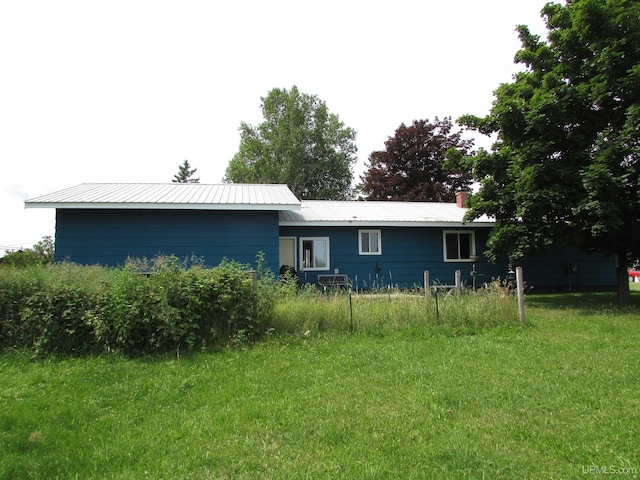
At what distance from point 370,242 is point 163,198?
305 inches

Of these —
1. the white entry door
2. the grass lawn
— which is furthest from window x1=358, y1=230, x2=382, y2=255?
the grass lawn

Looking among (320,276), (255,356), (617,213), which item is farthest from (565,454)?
(320,276)

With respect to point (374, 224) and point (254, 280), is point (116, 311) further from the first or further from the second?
point (374, 224)

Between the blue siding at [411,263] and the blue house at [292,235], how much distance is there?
4cm

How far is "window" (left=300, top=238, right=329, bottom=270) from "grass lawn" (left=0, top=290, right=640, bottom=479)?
8537 mm

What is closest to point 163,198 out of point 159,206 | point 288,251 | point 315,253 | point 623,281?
point 159,206

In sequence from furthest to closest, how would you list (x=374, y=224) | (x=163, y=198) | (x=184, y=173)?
1. (x=184, y=173)
2. (x=374, y=224)
3. (x=163, y=198)

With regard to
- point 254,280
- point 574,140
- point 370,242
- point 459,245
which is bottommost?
point 254,280

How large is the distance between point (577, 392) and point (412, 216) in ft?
39.9

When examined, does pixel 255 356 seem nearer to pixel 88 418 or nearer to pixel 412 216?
pixel 88 418

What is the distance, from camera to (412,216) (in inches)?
623

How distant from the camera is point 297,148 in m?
35.6

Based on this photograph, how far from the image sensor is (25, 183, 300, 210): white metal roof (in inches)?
457

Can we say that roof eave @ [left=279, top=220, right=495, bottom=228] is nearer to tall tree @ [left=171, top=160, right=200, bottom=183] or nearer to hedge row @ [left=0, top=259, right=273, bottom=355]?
hedge row @ [left=0, top=259, right=273, bottom=355]
